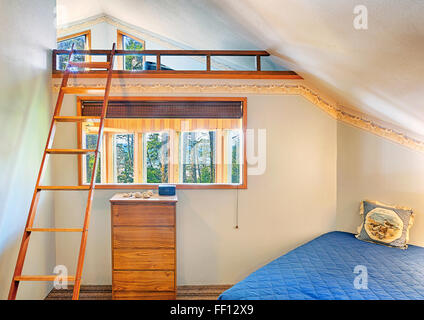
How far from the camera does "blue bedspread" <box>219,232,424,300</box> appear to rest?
1.63m

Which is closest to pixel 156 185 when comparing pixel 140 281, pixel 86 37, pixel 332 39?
pixel 140 281

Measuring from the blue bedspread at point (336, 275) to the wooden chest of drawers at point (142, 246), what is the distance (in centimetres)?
77

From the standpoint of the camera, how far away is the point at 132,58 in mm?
3684

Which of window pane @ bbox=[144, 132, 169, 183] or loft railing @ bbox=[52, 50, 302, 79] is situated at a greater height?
loft railing @ bbox=[52, 50, 302, 79]

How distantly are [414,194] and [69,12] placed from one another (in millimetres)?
4307

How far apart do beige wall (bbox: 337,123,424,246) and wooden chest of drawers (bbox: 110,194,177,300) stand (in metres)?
1.81

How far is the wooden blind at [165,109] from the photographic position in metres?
2.64

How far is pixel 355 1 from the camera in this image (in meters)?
1.18

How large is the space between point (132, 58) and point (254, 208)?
2696 millimetres

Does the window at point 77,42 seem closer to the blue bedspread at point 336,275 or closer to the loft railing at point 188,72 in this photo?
the loft railing at point 188,72

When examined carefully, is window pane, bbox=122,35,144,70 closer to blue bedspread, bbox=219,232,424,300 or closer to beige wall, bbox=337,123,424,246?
beige wall, bbox=337,123,424,246

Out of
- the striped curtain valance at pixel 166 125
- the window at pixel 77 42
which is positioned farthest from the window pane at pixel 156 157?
Answer: the window at pixel 77 42

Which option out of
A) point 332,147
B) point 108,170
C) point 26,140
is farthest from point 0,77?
point 332,147

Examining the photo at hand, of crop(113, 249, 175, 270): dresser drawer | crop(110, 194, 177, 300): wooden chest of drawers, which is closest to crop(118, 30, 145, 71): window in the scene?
crop(110, 194, 177, 300): wooden chest of drawers
